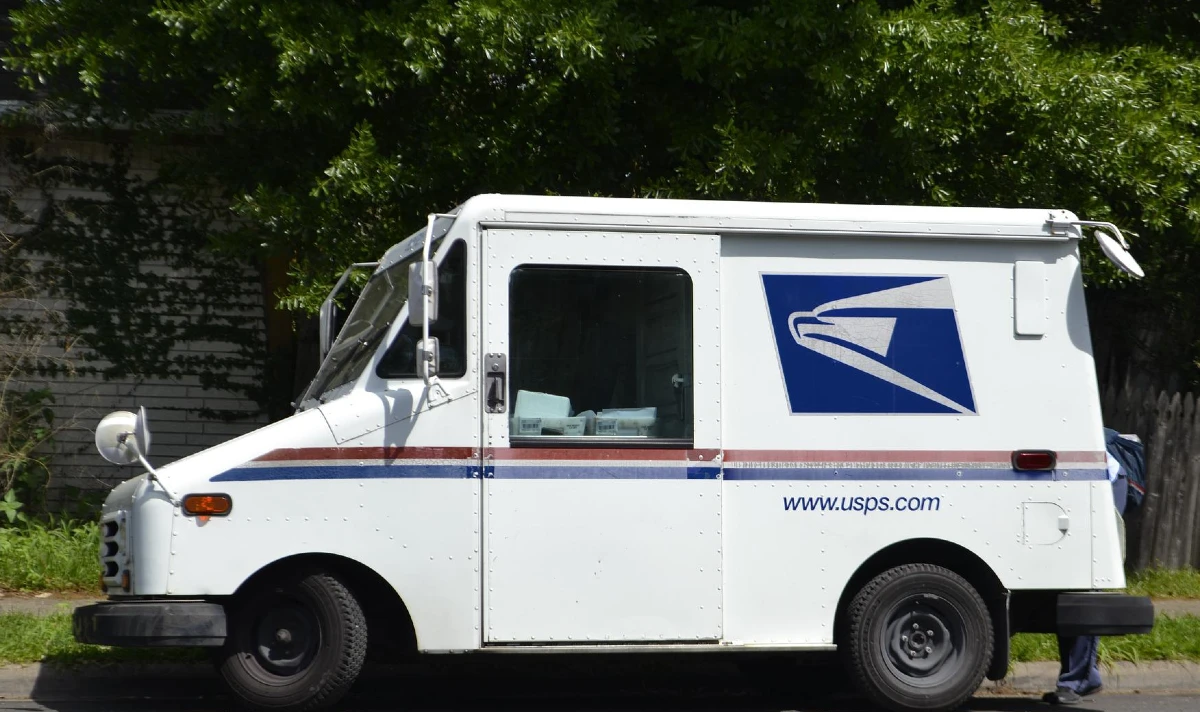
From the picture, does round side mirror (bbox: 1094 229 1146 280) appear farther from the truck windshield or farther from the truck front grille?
the truck front grille

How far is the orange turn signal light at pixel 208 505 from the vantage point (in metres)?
5.98

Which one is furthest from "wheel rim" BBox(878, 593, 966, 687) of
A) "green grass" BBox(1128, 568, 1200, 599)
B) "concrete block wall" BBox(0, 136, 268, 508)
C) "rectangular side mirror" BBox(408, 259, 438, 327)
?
"concrete block wall" BBox(0, 136, 268, 508)

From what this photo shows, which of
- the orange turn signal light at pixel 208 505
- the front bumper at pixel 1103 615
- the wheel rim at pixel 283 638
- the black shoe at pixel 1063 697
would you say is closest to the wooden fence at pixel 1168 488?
the black shoe at pixel 1063 697

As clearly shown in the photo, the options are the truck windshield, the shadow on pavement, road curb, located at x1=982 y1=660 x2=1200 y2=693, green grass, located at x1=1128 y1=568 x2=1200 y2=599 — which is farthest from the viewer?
green grass, located at x1=1128 y1=568 x2=1200 y2=599

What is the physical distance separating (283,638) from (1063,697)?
4.40 meters

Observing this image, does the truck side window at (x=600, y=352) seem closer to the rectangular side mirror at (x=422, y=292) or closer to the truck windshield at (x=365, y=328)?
the rectangular side mirror at (x=422, y=292)

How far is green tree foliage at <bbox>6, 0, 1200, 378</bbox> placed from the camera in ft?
27.2

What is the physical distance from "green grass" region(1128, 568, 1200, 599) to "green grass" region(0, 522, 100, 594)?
831 centimetres

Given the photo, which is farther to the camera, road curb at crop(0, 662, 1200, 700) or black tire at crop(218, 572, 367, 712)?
road curb at crop(0, 662, 1200, 700)

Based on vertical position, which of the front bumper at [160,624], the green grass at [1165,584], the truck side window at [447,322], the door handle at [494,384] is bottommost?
the green grass at [1165,584]

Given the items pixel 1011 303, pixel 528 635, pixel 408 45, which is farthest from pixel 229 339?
pixel 1011 303

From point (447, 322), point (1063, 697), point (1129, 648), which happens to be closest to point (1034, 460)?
point (1063, 697)

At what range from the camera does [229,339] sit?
11.7 meters

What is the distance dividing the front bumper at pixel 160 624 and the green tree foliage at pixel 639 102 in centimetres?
291
